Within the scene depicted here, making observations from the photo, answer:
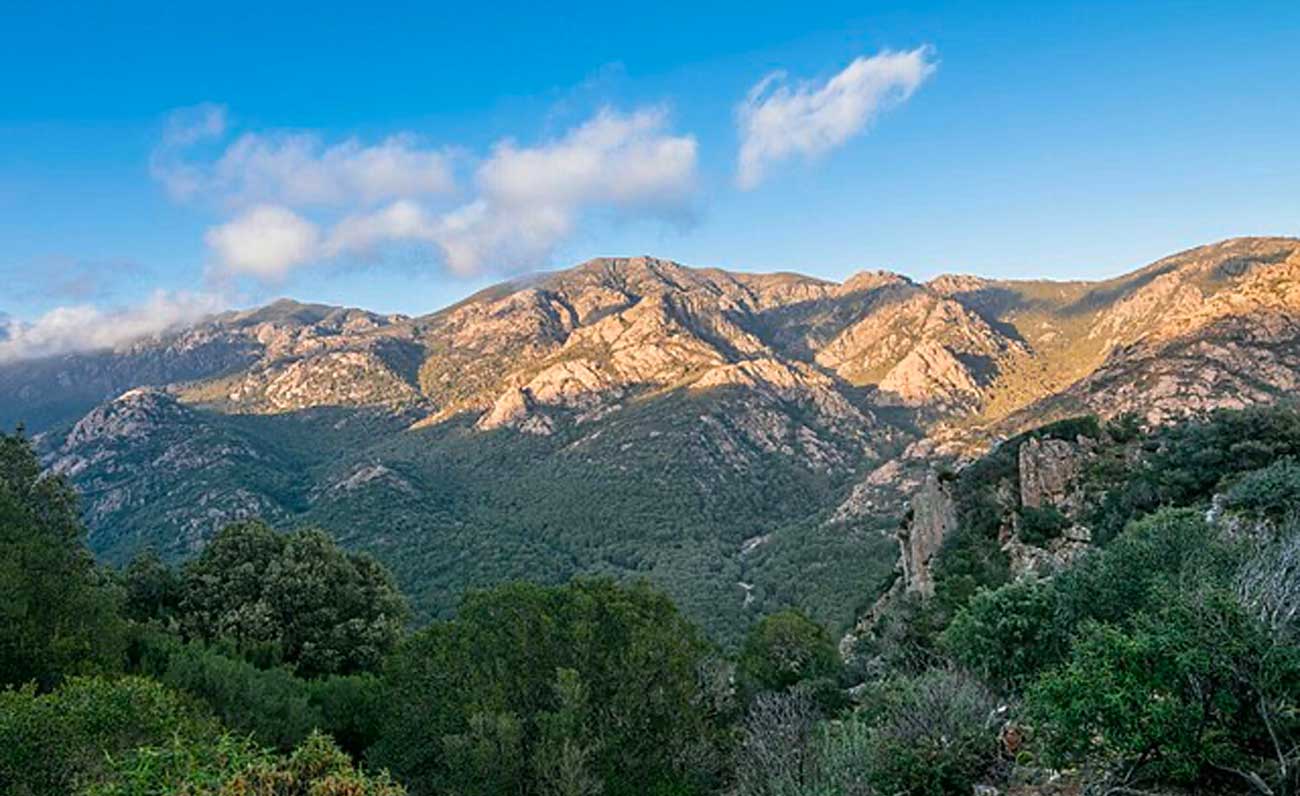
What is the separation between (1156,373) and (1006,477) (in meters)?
46.0

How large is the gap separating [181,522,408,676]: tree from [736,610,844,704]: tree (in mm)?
17415

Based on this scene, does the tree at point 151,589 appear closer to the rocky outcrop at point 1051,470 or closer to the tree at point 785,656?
the tree at point 785,656

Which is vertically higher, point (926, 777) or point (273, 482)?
point (273, 482)

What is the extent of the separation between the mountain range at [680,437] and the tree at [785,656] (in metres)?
23.8

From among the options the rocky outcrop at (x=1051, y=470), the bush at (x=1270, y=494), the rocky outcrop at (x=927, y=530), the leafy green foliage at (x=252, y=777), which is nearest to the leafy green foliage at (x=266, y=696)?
the leafy green foliage at (x=252, y=777)

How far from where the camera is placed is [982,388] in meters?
149

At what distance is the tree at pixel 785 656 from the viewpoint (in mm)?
31719

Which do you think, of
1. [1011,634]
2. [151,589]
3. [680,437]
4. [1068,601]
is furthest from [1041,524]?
[680,437]

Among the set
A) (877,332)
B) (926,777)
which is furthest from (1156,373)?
(877,332)

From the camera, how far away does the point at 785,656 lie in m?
33.7

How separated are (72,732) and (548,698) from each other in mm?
10969

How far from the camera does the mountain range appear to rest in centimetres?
8000

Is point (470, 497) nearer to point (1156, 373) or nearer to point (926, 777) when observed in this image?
point (1156, 373)

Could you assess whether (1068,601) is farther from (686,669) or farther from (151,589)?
(151,589)
